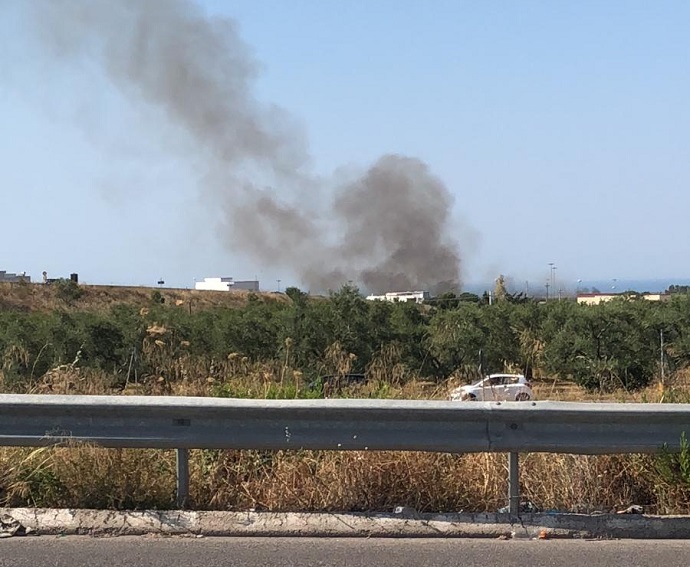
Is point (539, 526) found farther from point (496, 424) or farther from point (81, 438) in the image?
point (81, 438)

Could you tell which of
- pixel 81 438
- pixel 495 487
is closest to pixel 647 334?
pixel 495 487

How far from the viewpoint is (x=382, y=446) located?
5137 mm

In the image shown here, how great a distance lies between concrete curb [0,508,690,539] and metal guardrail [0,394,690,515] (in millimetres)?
234

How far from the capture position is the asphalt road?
4.57 metres

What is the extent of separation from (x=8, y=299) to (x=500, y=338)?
45431mm

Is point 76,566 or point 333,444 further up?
point 333,444

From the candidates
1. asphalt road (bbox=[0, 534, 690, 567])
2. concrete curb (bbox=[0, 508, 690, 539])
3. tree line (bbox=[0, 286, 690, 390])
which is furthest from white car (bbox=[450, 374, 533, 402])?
tree line (bbox=[0, 286, 690, 390])

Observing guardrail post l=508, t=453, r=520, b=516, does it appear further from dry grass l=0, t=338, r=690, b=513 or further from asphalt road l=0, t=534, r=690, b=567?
asphalt road l=0, t=534, r=690, b=567

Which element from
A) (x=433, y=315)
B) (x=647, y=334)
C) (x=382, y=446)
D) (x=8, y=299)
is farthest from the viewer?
(x=8, y=299)

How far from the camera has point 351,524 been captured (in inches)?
201

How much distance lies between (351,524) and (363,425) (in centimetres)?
58

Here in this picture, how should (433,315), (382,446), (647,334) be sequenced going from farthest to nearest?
1. (433,315)
2. (647,334)
3. (382,446)

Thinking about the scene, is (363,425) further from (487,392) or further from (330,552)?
(487,392)

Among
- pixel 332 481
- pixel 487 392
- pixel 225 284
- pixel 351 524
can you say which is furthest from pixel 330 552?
pixel 225 284
